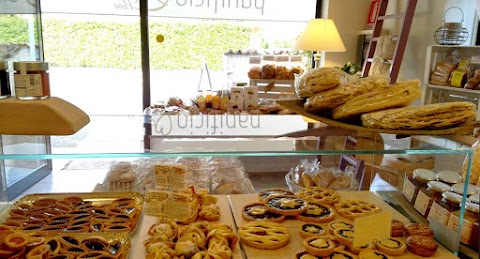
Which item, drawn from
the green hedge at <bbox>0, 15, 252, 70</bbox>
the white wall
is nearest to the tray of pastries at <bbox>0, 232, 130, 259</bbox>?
the white wall

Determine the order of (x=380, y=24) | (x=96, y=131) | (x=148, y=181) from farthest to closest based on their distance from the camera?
1. (x=380, y=24)
2. (x=148, y=181)
3. (x=96, y=131)

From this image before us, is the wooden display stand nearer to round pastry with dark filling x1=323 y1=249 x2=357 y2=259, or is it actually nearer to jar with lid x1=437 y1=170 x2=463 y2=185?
round pastry with dark filling x1=323 y1=249 x2=357 y2=259

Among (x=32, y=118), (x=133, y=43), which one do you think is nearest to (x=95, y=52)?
(x=133, y=43)

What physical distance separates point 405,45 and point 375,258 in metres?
3.02

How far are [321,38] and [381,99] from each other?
3098 millimetres

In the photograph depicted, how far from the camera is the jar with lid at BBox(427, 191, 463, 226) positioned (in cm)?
119

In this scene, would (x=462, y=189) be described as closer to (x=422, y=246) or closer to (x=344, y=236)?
(x=422, y=246)

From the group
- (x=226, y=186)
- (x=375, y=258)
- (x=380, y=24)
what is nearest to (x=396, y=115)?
(x=375, y=258)

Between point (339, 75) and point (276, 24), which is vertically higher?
point (276, 24)

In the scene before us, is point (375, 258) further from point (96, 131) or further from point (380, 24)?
point (380, 24)

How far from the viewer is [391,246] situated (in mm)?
1179

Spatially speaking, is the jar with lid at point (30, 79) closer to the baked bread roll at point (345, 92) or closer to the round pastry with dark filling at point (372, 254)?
the baked bread roll at point (345, 92)

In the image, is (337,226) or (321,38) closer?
(337,226)

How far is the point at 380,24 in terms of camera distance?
13.5 ft
